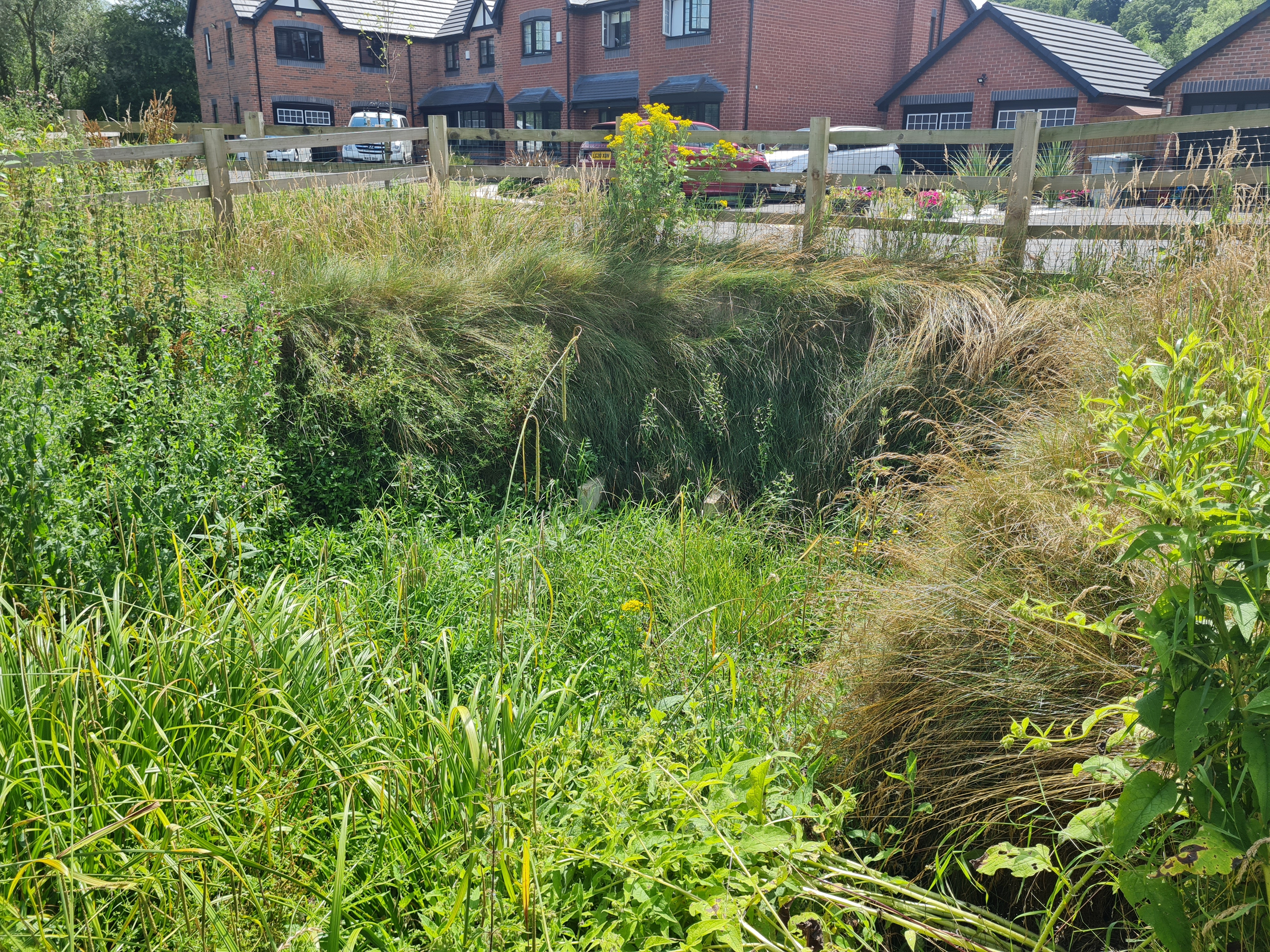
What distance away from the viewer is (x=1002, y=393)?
602cm

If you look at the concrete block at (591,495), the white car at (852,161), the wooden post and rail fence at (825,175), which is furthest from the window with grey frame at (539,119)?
the concrete block at (591,495)

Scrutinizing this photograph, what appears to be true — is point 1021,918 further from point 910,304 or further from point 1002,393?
point 910,304

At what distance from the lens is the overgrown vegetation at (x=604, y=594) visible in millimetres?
1875

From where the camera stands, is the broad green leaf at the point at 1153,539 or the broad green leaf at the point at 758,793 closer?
the broad green leaf at the point at 1153,539

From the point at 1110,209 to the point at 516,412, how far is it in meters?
4.58

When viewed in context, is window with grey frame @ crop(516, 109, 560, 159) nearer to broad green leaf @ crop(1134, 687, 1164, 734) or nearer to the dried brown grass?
the dried brown grass

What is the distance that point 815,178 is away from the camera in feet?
26.0

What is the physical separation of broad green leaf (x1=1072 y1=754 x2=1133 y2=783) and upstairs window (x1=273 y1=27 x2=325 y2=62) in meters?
44.8

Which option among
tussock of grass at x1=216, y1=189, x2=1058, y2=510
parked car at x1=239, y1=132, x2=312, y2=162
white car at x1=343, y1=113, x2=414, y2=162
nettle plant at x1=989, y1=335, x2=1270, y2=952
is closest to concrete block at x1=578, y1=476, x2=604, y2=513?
tussock of grass at x1=216, y1=189, x2=1058, y2=510

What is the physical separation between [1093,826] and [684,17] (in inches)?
1298

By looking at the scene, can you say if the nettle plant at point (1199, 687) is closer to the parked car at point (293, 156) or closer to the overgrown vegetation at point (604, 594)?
the overgrown vegetation at point (604, 594)

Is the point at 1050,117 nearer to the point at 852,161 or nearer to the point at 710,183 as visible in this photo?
the point at 852,161

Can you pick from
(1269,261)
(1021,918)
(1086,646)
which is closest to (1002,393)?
(1269,261)

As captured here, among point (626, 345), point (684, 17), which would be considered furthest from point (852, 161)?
point (626, 345)
